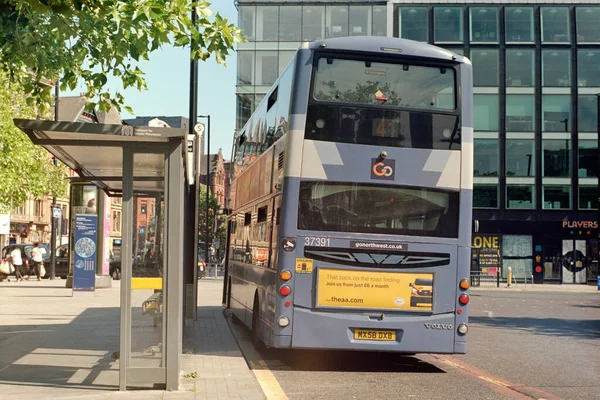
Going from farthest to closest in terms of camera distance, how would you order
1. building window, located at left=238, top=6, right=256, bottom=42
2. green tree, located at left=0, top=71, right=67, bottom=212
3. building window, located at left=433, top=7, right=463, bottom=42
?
building window, located at left=238, top=6, right=256, bottom=42, building window, located at left=433, top=7, right=463, bottom=42, green tree, located at left=0, top=71, right=67, bottom=212

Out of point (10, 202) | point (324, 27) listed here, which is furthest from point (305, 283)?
point (324, 27)

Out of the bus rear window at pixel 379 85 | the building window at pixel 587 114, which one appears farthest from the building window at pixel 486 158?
the bus rear window at pixel 379 85

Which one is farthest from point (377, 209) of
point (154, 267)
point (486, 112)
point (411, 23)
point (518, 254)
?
point (411, 23)

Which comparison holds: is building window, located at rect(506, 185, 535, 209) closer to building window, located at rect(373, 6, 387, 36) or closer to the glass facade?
the glass facade

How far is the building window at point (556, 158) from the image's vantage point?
5803 centimetres

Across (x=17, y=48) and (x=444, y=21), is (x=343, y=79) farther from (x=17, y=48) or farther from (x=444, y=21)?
(x=444, y=21)

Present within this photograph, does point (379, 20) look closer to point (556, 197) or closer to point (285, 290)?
point (556, 197)

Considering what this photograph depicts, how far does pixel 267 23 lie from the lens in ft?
197

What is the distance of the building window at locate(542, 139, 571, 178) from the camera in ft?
190

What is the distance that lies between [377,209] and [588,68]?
50.5m

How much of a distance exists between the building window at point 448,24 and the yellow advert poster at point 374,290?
1928 inches

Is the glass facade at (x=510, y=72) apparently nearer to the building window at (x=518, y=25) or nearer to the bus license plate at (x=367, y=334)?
the building window at (x=518, y=25)

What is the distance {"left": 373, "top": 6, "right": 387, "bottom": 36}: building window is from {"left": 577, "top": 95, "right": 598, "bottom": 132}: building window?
13.0 meters

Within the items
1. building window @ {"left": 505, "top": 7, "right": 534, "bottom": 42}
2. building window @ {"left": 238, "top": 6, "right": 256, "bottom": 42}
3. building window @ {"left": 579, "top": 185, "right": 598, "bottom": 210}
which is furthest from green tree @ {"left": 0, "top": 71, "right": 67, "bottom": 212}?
building window @ {"left": 579, "top": 185, "right": 598, "bottom": 210}
